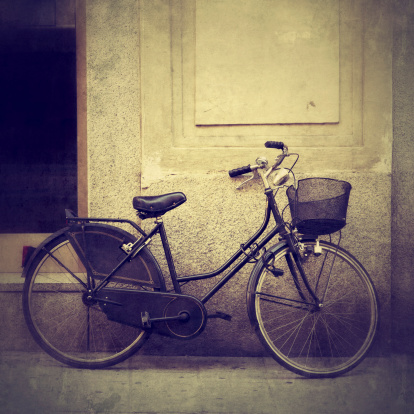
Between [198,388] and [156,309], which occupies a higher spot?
[156,309]

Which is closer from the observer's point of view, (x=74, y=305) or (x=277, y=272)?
(x=277, y=272)

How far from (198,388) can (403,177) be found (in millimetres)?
2366

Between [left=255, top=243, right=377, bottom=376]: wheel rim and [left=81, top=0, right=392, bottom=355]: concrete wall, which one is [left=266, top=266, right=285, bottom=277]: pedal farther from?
[left=81, top=0, right=392, bottom=355]: concrete wall

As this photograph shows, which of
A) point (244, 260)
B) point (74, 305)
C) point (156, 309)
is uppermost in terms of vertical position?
point (244, 260)

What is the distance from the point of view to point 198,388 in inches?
129

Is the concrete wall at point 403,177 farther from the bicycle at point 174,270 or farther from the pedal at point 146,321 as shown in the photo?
the pedal at point 146,321

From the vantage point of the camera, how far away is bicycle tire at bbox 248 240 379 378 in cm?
342

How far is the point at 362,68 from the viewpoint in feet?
12.8

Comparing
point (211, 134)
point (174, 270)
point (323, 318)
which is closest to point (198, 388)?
point (174, 270)

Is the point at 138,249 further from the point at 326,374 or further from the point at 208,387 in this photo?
the point at 326,374

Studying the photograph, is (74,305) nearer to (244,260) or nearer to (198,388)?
(198,388)

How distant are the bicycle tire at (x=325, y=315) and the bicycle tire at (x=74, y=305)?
39.3 inches

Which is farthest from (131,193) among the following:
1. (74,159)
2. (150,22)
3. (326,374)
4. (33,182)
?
(326,374)

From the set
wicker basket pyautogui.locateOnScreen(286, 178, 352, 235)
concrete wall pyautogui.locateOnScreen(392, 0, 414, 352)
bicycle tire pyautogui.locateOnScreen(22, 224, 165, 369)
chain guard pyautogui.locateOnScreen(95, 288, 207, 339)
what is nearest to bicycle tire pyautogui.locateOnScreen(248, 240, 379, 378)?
wicker basket pyautogui.locateOnScreen(286, 178, 352, 235)
